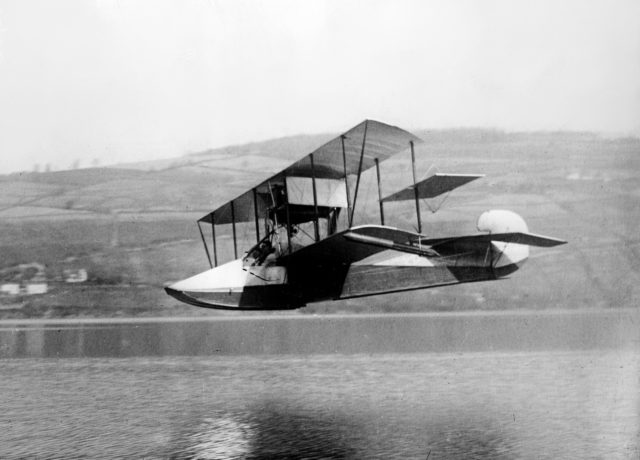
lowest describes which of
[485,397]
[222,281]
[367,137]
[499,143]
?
[485,397]

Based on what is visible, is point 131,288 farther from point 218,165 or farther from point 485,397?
point 485,397

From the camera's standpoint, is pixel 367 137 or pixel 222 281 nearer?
pixel 367 137

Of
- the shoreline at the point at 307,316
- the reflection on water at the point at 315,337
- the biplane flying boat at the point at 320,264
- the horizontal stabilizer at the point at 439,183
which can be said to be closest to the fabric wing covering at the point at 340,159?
the biplane flying boat at the point at 320,264

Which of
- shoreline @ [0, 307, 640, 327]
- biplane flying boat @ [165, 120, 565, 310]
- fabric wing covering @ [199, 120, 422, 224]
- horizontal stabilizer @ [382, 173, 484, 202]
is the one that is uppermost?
fabric wing covering @ [199, 120, 422, 224]

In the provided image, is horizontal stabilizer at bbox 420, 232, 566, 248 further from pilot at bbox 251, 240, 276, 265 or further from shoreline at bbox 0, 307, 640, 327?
shoreline at bbox 0, 307, 640, 327

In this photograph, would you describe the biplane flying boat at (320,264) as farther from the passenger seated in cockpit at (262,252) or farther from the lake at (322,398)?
the lake at (322,398)

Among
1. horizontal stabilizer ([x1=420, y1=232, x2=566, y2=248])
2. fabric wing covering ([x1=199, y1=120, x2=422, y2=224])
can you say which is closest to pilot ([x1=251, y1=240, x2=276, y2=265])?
fabric wing covering ([x1=199, y1=120, x2=422, y2=224])

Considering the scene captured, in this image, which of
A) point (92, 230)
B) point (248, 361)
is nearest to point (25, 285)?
point (92, 230)
